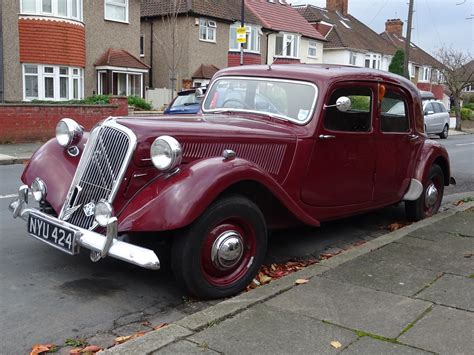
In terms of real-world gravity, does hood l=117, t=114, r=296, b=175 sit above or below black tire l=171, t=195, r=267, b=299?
above

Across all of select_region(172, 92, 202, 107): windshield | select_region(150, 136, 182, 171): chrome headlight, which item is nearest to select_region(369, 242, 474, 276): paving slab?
select_region(150, 136, 182, 171): chrome headlight

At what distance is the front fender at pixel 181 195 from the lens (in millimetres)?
3633

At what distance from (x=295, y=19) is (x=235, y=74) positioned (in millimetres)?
36290

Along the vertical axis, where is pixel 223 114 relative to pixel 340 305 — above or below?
above

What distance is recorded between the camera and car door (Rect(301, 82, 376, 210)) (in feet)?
16.1

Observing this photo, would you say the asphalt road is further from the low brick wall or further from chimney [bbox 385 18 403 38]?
chimney [bbox 385 18 403 38]

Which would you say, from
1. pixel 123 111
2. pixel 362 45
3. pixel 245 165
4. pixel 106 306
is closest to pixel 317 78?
pixel 245 165

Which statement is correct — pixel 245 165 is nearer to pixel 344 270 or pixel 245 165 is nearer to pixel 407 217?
pixel 344 270

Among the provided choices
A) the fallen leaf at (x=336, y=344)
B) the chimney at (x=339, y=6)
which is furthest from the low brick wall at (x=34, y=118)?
the chimney at (x=339, y=6)

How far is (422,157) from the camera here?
21.1ft

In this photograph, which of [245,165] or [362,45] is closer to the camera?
[245,165]

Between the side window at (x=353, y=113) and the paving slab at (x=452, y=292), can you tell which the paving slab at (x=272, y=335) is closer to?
the paving slab at (x=452, y=292)

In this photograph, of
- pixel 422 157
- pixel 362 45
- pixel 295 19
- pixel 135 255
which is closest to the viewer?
pixel 135 255

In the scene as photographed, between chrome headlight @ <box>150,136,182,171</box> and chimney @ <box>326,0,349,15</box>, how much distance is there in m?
49.7
